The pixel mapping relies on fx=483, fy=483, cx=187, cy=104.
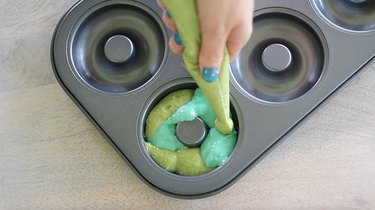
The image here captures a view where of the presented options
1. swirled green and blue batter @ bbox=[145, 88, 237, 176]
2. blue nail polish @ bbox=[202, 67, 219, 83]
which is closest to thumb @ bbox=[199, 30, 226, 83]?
blue nail polish @ bbox=[202, 67, 219, 83]

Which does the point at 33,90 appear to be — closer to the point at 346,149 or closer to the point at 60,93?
the point at 60,93

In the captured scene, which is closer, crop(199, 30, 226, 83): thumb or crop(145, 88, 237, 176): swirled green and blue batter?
crop(199, 30, 226, 83): thumb

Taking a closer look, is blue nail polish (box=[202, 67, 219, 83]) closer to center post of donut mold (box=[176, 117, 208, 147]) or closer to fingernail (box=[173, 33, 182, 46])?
fingernail (box=[173, 33, 182, 46])

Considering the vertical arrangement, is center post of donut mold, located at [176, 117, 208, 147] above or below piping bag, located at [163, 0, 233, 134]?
below

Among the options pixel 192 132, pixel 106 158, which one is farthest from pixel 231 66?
pixel 106 158

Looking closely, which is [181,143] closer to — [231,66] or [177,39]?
[231,66]

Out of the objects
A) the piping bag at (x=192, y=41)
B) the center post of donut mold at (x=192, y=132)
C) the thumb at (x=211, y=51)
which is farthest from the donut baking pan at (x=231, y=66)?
the thumb at (x=211, y=51)
